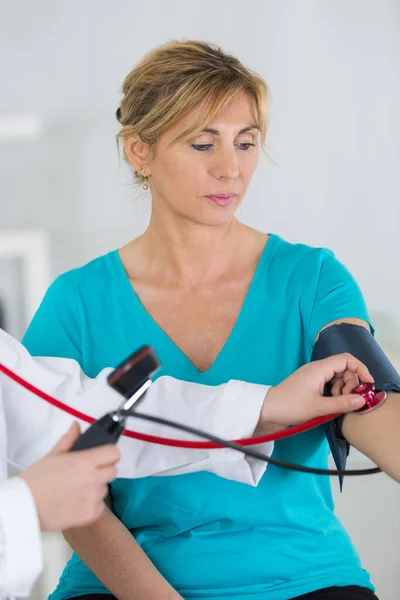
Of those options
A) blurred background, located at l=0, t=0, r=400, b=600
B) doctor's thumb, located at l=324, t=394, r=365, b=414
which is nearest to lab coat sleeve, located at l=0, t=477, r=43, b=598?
doctor's thumb, located at l=324, t=394, r=365, b=414

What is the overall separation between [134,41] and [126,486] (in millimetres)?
1447

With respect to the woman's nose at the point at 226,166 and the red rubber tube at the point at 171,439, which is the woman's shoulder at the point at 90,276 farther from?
the red rubber tube at the point at 171,439

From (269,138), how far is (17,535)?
176cm

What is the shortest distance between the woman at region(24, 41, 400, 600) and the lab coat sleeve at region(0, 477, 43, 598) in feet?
1.35

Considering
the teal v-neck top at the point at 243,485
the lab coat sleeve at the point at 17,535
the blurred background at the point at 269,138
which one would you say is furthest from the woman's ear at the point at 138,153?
the lab coat sleeve at the point at 17,535

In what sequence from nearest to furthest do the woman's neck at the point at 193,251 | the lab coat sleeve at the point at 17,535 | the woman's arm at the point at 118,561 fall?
1. the lab coat sleeve at the point at 17,535
2. the woman's arm at the point at 118,561
3. the woman's neck at the point at 193,251

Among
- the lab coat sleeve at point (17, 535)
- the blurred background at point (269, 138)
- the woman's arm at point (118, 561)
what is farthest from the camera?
the blurred background at point (269, 138)

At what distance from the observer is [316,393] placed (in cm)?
126

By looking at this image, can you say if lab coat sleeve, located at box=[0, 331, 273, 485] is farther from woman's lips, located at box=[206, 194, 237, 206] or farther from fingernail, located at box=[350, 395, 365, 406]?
woman's lips, located at box=[206, 194, 237, 206]

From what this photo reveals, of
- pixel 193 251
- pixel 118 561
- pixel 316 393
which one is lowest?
pixel 118 561

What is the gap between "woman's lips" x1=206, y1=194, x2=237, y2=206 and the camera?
161cm

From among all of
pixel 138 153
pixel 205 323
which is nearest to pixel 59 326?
pixel 205 323

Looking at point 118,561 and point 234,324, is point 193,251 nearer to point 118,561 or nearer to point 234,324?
point 234,324

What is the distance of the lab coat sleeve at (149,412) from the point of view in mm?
1283
